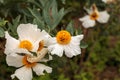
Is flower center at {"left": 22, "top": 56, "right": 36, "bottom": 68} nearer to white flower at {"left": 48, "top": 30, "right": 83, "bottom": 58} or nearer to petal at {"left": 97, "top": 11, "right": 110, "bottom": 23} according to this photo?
white flower at {"left": 48, "top": 30, "right": 83, "bottom": 58}

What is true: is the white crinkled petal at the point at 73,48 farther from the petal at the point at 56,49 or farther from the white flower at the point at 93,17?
the white flower at the point at 93,17

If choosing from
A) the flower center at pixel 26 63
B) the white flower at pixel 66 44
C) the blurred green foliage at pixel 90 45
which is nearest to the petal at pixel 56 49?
the white flower at pixel 66 44

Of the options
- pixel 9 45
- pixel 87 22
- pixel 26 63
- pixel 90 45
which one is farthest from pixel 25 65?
pixel 90 45

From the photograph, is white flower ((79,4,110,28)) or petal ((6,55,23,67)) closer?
petal ((6,55,23,67))

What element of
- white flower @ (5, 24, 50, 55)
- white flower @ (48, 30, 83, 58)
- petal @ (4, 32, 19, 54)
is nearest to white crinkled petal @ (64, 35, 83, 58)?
white flower @ (48, 30, 83, 58)

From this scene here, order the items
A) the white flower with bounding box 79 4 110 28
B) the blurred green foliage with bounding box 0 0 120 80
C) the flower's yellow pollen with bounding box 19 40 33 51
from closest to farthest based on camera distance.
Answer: the flower's yellow pollen with bounding box 19 40 33 51
the blurred green foliage with bounding box 0 0 120 80
the white flower with bounding box 79 4 110 28

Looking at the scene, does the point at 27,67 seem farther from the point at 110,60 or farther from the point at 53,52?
the point at 110,60

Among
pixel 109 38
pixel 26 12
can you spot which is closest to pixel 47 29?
pixel 26 12
